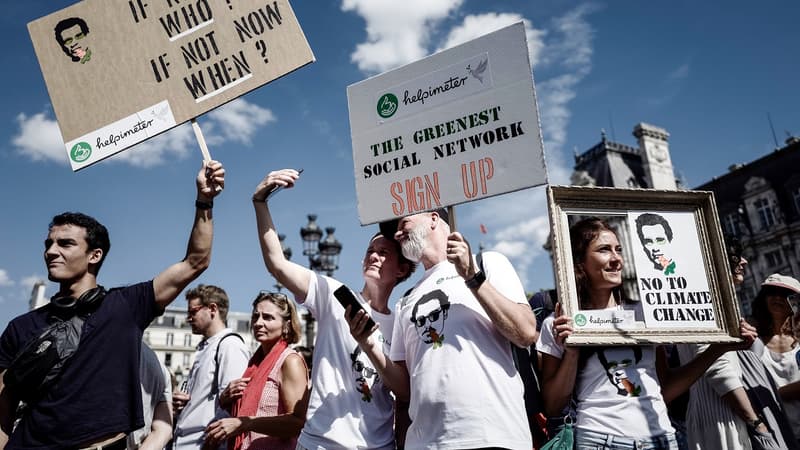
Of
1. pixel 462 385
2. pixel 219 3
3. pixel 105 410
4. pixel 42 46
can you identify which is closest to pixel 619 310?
pixel 462 385

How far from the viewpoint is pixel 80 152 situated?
373 cm

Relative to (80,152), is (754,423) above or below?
below

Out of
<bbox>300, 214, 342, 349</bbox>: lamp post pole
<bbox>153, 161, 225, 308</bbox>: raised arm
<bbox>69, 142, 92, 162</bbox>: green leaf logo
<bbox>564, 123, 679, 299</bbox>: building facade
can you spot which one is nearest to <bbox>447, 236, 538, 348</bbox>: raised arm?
<bbox>153, 161, 225, 308</bbox>: raised arm

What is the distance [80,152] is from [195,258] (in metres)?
1.25

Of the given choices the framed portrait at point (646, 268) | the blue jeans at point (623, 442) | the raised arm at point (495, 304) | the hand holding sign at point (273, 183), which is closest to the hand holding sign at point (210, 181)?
the hand holding sign at point (273, 183)

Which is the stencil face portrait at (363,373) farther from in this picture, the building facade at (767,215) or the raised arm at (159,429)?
the building facade at (767,215)

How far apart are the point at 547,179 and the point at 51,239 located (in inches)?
118

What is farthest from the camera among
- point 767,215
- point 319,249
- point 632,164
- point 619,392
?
point 632,164

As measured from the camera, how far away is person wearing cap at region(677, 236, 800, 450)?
3.80 m

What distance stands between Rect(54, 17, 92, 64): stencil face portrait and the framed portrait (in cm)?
338

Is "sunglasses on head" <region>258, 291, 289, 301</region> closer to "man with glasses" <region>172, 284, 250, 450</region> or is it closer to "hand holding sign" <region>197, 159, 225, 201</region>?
"man with glasses" <region>172, 284, 250, 450</region>

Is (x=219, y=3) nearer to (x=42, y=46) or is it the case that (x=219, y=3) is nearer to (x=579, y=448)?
(x=42, y=46)

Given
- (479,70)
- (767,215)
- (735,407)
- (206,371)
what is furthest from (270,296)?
(767,215)

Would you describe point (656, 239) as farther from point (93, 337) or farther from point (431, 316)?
point (93, 337)
